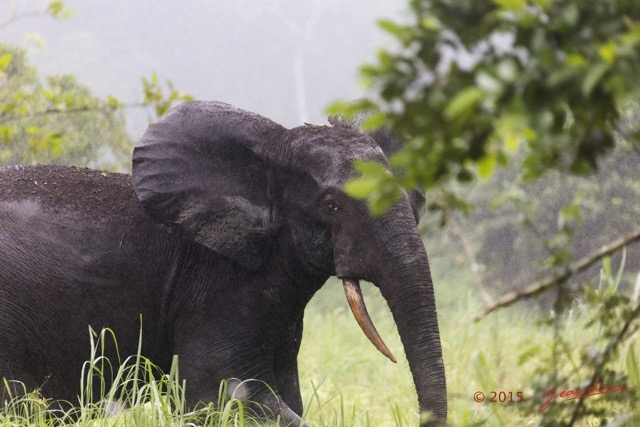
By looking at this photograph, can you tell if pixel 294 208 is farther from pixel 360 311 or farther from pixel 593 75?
pixel 593 75

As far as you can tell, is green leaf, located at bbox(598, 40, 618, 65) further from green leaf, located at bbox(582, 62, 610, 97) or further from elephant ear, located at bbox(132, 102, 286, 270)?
elephant ear, located at bbox(132, 102, 286, 270)

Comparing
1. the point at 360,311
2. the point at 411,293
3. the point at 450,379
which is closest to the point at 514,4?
the point at 411,293

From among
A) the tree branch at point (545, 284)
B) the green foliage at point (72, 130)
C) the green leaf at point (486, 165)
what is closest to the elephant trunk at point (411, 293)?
the tree branch at point (545, 284)

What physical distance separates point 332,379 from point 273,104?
62.3 m

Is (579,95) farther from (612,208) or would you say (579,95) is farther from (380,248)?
(612,208)

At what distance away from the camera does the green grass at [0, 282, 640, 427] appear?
358 centimetres

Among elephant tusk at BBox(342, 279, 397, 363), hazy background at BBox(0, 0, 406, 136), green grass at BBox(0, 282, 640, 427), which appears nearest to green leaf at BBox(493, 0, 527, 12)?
green grass at BBox(0, 282, 640, 427)

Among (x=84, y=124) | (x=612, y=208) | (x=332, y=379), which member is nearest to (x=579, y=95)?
(x=332, y=379)

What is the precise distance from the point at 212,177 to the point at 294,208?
17.7 inches

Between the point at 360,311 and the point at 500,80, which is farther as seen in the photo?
the point at 360,311

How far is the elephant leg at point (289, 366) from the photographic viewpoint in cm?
457

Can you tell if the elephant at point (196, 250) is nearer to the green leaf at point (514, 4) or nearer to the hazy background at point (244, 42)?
the green leaf at point (514, 4)

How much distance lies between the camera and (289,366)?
4.67m

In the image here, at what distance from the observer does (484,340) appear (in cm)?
778
